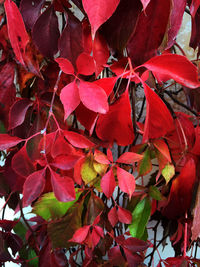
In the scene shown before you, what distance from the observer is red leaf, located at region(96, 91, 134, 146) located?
0.25m

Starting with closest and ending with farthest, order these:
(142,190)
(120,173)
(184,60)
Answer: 1. (184,60)
2. (120,173)
3. (142,190)

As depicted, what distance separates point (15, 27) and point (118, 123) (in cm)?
14

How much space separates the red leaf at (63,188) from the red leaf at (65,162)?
11 mm

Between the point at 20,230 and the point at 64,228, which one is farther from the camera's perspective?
the point at 20,230

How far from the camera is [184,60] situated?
0.22m

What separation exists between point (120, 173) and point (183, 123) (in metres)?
0.14

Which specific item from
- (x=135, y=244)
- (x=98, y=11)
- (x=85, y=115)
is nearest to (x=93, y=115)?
(x=85, y=115)

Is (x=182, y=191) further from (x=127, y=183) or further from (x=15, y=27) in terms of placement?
(x=15, y=27)

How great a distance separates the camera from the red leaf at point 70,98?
0.80 feet

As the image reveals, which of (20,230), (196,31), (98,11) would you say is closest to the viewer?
(98,11)

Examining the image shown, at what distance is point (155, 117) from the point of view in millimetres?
264

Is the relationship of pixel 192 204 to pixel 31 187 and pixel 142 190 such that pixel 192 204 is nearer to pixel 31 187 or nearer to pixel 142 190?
pixel 142 190

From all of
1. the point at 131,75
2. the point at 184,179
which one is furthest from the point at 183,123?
the point at 131,75

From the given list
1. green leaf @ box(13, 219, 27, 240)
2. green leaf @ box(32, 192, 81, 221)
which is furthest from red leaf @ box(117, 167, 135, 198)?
green leaf @ box(13, 219, 27, 240)
